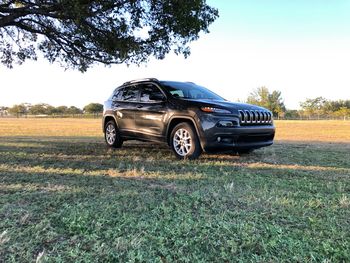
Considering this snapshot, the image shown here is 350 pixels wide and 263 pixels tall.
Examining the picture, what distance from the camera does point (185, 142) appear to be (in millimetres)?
6707

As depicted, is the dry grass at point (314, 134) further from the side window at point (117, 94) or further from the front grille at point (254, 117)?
the side window at point (117, 94)

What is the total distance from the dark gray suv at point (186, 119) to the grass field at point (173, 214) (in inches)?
30.0

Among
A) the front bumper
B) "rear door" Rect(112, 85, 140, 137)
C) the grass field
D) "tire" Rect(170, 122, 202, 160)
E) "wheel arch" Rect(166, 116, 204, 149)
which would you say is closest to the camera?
the grass field

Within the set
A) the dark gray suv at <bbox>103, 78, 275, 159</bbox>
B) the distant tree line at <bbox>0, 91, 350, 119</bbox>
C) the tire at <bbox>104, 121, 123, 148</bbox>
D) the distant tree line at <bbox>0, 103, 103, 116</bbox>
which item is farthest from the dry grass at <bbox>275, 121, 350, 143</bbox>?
the distant tree line at <bbox>0, 103, 103, 116</bbox>

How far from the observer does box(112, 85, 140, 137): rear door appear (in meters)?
8.13

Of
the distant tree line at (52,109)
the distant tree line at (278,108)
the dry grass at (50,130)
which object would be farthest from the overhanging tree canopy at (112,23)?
the distant tree line at (52,109)

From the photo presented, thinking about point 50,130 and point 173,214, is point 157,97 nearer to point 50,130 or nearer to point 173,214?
point 173,214

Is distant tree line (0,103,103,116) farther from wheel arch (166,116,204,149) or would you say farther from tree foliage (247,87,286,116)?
wheel arch (166,116,204,149)

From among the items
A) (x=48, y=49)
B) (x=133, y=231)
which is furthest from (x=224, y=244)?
(x=48, y=49)

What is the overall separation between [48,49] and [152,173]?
8.10 m

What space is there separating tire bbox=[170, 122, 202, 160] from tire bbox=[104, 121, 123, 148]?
2415mm

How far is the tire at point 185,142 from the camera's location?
6.49 m

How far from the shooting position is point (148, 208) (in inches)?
134

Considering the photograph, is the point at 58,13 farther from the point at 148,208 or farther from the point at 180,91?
the point at 148,208
